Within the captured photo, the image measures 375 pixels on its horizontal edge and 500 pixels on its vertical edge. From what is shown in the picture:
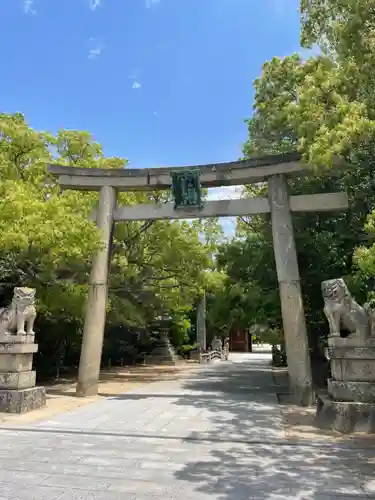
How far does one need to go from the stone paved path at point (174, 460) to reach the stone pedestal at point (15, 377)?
95 centimetres

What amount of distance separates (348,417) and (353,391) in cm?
44

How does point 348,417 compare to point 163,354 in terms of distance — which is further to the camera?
point 163,354

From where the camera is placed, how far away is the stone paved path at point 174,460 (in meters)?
4.32

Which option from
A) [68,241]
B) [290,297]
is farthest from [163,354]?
[68,241]

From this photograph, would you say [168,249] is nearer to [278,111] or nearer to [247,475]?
[278,111]

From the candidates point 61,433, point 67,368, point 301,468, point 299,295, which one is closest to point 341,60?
point 299,295

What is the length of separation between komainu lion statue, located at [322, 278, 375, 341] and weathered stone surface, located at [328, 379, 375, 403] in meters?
0.78

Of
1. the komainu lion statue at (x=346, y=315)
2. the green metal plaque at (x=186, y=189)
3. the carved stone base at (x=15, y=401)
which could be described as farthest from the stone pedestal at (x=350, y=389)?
the carved stone base at (x=15, y=401)

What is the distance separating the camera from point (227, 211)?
1168cm

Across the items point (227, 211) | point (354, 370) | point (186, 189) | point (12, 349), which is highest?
point (186, 189)

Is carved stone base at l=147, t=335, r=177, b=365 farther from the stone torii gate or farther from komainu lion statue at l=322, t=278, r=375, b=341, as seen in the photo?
komainu lion statue at l=322, t=278, r=375, b=341

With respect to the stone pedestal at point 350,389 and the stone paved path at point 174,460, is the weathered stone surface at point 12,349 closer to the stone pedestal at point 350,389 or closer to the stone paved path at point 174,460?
the stone paved path at point 174,460

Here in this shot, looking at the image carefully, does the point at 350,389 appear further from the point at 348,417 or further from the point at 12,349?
the point at 12,349

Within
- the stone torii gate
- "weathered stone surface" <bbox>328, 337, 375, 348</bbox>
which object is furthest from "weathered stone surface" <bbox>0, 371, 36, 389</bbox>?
"weathered stone surface" <bbox>328, 337, 375, 348</bbox>
